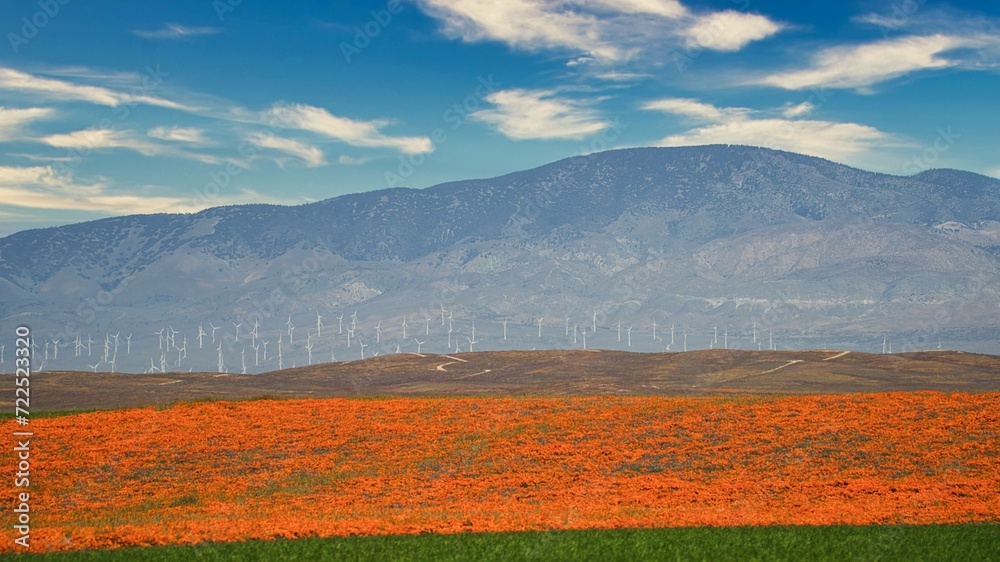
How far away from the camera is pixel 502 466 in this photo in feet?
154

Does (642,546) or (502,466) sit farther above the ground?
(642,546)

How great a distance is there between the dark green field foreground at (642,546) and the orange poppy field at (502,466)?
87.3 inches

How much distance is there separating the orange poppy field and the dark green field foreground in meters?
2.22

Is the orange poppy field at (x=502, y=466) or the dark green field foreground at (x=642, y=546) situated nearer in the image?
the dark green field foreground at (x=642, y=546)

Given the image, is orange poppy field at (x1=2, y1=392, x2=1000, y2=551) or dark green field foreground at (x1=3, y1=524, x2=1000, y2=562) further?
orange poppy field at (x1=2, y1=392, x2=1000, y2=551)

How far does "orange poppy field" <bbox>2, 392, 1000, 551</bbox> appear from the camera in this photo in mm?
35938

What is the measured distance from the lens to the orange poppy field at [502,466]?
118ft

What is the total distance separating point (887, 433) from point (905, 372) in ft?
333

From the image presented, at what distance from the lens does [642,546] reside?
1184 inches

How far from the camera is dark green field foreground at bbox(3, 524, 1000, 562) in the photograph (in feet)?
94.7

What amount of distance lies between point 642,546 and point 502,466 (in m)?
17.4

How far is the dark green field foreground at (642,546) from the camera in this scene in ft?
94.7

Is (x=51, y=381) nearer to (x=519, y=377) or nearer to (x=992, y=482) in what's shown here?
(x=519, y=377)

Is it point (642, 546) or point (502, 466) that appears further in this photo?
point (502, 466)
